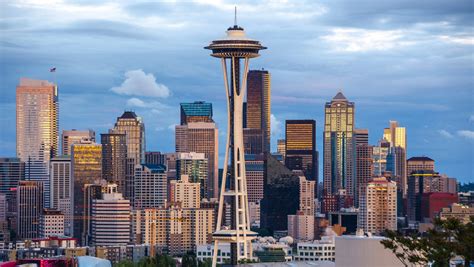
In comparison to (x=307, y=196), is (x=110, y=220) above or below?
below

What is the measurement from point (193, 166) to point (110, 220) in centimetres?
3431

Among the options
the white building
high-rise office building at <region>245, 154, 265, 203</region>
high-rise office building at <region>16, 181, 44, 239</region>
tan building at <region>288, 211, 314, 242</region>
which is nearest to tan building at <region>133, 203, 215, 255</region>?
high-rise office building at <region>16, 181, 44, 239</region>

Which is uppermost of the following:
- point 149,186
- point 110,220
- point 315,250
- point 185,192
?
point 149,186

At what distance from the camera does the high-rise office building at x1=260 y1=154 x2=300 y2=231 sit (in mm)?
183000

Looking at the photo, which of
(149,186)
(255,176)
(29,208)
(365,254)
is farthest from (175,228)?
(365,254)

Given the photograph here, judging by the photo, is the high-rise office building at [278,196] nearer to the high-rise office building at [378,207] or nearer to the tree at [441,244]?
the high-rise office building at [378,207]

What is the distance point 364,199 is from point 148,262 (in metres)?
73.1

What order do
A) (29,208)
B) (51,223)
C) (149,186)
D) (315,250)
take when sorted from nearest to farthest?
(315,250), (51,223), (29,208), (149,186)

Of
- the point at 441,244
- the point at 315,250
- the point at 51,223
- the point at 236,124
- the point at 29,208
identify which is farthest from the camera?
the point at 29,208

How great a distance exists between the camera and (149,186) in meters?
189

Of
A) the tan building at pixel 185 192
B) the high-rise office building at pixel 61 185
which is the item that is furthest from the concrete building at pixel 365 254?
A: the high-rise office building at pixel 61 185

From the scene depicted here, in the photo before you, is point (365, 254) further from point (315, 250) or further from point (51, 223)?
point (51, 223)

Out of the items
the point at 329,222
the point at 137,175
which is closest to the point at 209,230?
the point at 329,222

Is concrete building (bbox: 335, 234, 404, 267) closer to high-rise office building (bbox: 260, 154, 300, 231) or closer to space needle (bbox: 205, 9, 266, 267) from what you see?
space needle (bbox: 205, 9, 266, 267)
